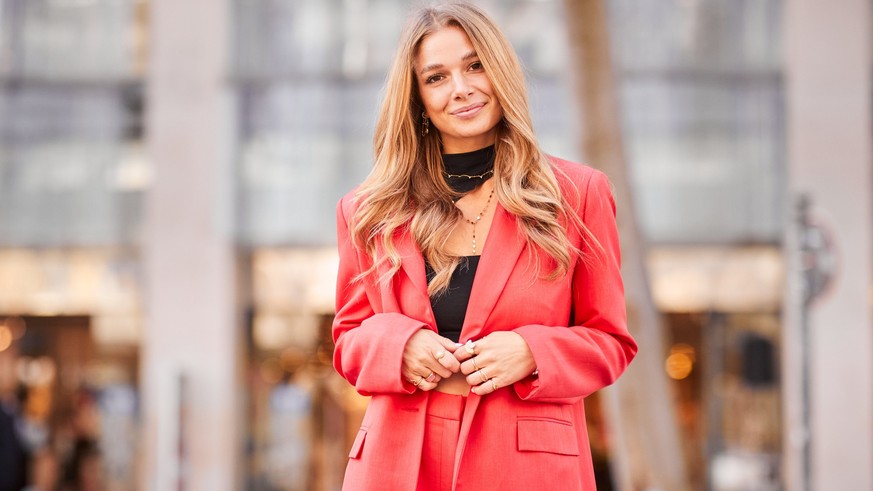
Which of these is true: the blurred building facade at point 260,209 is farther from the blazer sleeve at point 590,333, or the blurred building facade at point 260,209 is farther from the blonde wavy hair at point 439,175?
the blazer sleeve at point 590,333

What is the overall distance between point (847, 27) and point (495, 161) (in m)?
12.2

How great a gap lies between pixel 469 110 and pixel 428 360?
2.14 feet

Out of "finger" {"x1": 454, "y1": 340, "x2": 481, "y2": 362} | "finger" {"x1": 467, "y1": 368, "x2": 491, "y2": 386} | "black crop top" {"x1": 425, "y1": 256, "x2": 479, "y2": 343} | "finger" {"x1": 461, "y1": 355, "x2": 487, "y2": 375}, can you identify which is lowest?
"finger" {"x1": 467, "y1": 368, "x2": 491, "y2": 386}

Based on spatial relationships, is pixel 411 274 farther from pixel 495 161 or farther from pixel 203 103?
pixel 203 103

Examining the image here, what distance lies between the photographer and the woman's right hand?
8.74ft

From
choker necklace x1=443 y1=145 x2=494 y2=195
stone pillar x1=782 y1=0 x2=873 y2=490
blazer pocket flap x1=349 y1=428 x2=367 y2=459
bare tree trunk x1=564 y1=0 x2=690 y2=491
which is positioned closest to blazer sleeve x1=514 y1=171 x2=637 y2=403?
choker necklace x1=443 y1=145 x2=494 y2=195

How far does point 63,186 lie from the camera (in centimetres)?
1465

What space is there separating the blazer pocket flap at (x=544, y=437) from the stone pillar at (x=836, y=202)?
439 inches

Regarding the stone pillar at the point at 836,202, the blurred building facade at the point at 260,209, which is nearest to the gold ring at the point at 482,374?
the blurred building facade at the point at 260,209

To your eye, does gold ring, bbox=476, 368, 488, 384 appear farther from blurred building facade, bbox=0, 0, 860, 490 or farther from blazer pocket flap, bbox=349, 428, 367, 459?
blurred building facade, bbox=0, 0, 860, 490

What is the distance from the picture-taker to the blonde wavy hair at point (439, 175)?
2.79 meters

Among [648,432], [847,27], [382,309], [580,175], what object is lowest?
[648,432]

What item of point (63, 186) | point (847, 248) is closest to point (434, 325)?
point (847, 248)

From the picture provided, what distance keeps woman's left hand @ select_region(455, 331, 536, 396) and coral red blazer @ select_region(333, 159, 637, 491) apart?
3 cm
